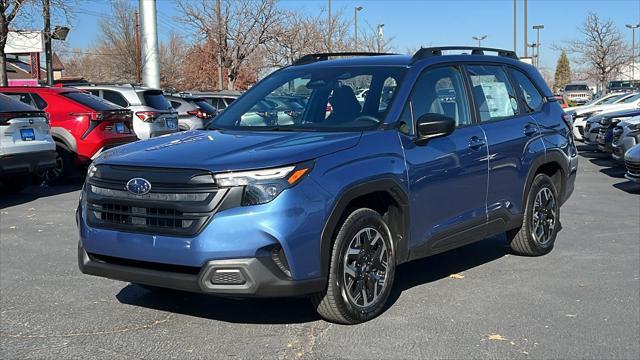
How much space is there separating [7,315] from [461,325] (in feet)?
10.3

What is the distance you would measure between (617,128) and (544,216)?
27.5ft

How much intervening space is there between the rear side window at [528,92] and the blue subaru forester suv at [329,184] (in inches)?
2.6

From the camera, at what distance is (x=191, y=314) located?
192 inches

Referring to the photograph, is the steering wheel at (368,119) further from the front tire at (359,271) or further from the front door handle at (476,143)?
the front door handle at (476,143)

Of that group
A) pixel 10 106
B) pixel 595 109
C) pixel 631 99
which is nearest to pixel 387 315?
pixel 10 106

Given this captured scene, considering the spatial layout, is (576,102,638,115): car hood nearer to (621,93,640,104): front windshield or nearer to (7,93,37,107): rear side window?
(621,93,640,104): front windshield

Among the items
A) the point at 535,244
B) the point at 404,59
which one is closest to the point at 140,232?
the point at 404,59

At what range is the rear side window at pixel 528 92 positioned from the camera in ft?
21.7

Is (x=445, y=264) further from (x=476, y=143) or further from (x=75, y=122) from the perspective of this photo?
(x=75, y=122)

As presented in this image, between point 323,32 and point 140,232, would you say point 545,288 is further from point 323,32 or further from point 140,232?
point 323,32

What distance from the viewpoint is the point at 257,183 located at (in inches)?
156

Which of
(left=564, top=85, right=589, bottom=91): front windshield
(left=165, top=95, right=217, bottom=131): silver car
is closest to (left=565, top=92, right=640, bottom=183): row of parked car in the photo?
(left=165, top=95, right=217, bottom=131): silver car

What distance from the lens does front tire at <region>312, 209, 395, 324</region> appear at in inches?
172

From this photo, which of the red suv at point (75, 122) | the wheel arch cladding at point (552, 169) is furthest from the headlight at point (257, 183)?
the red suv at point (75, 122)
